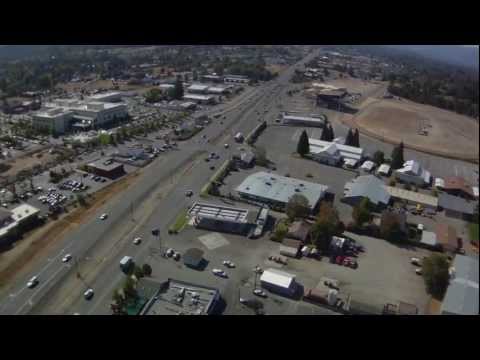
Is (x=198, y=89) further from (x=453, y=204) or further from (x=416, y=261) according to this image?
(x=416, y=261)

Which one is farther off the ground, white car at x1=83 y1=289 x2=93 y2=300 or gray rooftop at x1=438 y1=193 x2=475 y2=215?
gray rooftop at x1=438 y1=193 x2=475 y2=215

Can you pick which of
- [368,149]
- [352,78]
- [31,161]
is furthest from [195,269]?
[352,78]

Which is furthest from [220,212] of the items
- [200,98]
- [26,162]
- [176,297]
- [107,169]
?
[200,98]

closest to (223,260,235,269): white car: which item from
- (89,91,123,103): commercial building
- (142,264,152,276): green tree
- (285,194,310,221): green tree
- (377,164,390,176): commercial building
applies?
(142,264,152,276): green tree

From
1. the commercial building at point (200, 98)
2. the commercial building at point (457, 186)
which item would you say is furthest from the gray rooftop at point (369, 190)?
the commercial building at point (200, 98)

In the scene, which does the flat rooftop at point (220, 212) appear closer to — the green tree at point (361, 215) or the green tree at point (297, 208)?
the green tree at point (297, 208)

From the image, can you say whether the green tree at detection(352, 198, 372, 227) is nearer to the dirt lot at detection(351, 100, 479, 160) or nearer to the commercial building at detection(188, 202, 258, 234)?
the commercial building at detection(188, 202, 258, 234)

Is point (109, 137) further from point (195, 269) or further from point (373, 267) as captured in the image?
point (373, 267)
